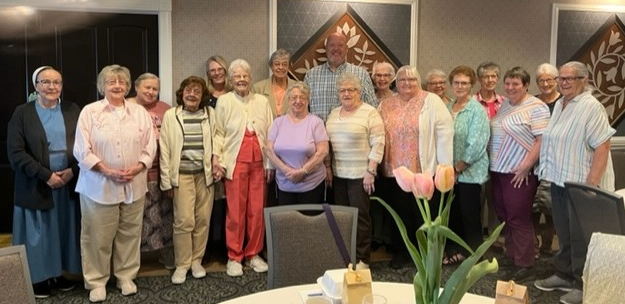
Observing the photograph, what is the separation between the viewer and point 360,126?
3525 millimetres

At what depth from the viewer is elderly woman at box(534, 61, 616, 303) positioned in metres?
3.04

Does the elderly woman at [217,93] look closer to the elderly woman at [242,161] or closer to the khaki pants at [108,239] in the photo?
the elderly woman at [242,161]

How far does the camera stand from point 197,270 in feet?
12.0

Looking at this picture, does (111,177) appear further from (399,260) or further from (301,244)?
(399,260)

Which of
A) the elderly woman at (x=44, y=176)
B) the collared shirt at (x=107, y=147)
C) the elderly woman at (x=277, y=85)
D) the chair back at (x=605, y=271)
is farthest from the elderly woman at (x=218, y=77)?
the chair back at (x=605, y=271)

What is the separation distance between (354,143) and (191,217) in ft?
3.90

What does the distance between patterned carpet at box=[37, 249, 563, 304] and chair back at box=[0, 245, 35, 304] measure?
167 centimetres

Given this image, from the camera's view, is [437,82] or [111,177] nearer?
[111,177]

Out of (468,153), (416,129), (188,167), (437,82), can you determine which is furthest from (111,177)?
(437,82)

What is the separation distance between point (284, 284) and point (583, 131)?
6.57 feet

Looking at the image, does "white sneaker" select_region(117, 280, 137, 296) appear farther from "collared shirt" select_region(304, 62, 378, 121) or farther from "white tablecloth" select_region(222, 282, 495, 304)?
"white tablecloth" select_region(222, 282, 495, 304)

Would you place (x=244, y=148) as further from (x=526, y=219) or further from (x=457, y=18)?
(x=457, y=18)

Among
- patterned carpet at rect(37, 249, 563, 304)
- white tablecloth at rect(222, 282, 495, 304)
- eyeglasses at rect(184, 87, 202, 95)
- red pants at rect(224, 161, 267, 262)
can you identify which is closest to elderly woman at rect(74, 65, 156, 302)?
patterned carpet at rect(37, 249, 563, 304)

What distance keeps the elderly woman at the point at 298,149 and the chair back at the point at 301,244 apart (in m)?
1.37
